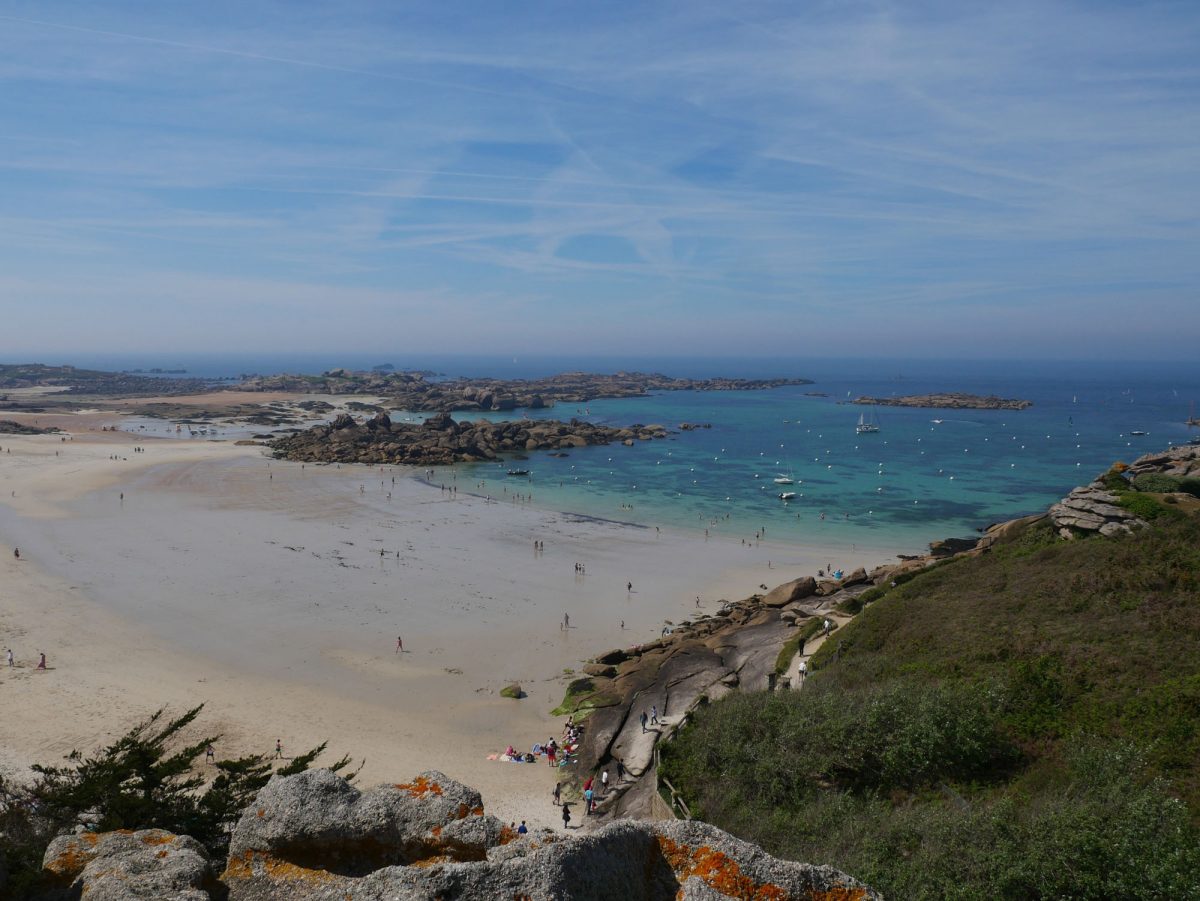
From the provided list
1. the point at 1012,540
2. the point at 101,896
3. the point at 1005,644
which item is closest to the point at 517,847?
the point at 101,896

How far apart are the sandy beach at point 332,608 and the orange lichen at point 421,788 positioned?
35.2ft

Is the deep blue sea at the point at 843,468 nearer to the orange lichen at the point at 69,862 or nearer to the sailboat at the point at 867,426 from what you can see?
the sailboat at the point at 867,426

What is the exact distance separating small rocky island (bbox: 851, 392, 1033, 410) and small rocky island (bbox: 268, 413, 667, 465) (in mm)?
63604

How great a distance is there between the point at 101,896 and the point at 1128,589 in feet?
63.7

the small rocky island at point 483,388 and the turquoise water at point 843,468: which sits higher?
the small rocky island at point 483,388

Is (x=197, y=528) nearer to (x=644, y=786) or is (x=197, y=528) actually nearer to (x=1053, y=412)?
(x=644, y=786)

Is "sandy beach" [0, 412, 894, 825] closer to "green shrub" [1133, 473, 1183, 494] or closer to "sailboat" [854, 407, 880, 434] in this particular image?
"green shrub" [1133, 473, 1183, 494]

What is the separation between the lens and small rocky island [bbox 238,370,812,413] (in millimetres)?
121875

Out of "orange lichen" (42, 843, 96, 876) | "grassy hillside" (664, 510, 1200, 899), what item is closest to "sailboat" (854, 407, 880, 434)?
"grassy hillside" (664, 510, 1200, 899)

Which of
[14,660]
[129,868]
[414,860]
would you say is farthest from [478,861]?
→ [14,660]

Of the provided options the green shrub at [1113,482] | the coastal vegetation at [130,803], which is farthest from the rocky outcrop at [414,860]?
the green shrub at [1113,482]

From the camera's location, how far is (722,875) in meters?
5.20

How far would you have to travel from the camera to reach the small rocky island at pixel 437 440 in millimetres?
69688

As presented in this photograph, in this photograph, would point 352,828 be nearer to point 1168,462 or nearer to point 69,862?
point 69,862
